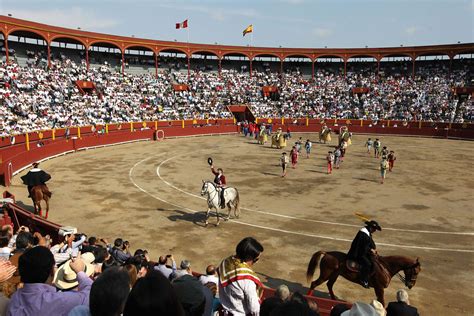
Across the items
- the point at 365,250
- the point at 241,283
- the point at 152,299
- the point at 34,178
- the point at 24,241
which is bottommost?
the point at 365,250

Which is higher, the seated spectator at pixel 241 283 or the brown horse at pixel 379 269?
the seated spectator at pixel 241 283

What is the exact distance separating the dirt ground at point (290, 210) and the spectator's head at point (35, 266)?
743 centimetres

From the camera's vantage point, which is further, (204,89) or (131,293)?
(204,89)

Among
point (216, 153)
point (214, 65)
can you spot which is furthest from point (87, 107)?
point (214, 65)

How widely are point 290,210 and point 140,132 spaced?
27.4 metres

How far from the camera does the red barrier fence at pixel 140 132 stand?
25891mm

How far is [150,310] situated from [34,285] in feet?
4.78

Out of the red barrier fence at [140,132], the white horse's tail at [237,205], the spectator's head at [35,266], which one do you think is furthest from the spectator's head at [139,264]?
the red barrier fence at [140,132]

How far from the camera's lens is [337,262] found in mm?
8562

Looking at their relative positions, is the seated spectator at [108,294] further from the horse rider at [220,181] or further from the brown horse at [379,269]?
the horse rider at [220,181]

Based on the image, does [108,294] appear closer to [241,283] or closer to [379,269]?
[241,283]

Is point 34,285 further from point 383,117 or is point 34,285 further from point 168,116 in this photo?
point 383,117

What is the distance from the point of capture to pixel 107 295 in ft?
8.11

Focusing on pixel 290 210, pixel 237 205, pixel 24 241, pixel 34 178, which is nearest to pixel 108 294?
pixel 24 241
